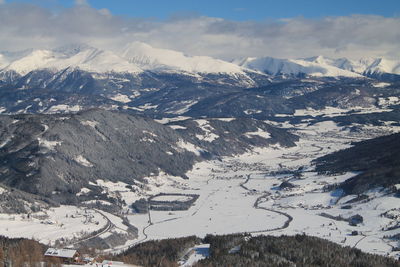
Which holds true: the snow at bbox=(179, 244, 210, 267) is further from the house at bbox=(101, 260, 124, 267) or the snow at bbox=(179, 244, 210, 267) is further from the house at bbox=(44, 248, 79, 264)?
the house at bbox=(44, 248, 79, 264)

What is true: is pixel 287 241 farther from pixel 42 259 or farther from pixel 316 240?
pixel 42 259

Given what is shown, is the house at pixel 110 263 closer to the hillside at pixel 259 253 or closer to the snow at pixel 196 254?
the hillside at pixel 259 253

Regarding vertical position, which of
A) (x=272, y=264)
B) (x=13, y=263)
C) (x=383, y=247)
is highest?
(x=13, y=263)

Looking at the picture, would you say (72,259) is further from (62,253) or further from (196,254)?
(196,254)

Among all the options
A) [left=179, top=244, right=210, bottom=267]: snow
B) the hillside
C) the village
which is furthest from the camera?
[left=179, top=244, right=210, bottom=267]: snow

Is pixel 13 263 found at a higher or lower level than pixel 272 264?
higher

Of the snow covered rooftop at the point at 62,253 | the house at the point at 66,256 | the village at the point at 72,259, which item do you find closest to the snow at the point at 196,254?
the village at the point at 72,259

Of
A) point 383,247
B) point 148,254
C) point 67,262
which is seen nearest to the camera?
point 67,262

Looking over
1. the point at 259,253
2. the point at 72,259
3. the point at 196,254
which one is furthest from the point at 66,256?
the point at 259,253

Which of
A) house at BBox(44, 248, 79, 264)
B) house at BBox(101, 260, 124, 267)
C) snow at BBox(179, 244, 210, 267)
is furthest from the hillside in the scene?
house at BBox(44, 248, 79, 264)

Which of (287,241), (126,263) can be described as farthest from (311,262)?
(126,263)

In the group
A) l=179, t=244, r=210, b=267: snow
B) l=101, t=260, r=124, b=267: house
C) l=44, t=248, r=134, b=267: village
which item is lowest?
Answer: l=179, t=244, r=210, b=267: snow
